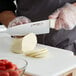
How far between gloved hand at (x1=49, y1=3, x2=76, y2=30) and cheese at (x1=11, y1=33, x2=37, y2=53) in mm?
116

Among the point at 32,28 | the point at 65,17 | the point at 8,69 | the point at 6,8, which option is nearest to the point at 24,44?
the point at 32,28

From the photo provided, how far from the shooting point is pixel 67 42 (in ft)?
3.80

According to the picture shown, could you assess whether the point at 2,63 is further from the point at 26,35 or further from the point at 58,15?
the point at 58,15

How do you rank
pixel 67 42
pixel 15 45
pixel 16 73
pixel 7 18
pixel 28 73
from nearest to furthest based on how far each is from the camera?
pixel 16 73 < pixel 28 73 < pixel 15 45 < pixel 67 42 < pixel 7 18

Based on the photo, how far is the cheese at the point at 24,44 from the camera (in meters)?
0.96

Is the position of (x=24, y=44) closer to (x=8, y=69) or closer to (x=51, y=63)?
(x=51, y=63)

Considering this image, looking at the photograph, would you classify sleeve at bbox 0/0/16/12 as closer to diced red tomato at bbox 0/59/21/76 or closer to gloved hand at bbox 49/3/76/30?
gloved hand at bbox 49/3/76/30

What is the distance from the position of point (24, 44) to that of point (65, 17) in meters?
0.19

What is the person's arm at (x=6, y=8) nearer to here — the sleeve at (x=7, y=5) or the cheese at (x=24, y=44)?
the sleeve at (x=7, y=5)

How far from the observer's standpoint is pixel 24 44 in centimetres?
96

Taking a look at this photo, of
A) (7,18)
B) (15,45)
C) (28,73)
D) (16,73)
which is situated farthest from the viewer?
(7,18)

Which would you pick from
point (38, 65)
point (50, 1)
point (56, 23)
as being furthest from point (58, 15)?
point (38, 65)

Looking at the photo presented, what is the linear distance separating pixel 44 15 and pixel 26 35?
23 centimetres

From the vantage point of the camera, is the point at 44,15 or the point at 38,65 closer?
the point at 38,65
